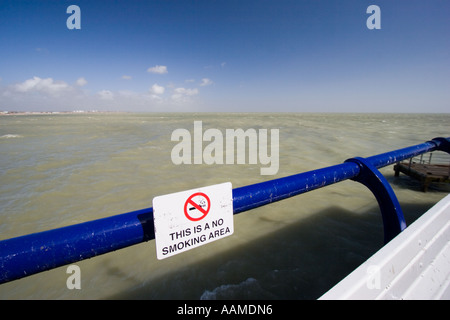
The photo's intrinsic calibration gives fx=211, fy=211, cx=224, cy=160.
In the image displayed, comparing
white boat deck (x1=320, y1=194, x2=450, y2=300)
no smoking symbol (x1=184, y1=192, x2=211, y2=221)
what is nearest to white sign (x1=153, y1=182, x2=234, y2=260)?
no smoking symbol (x1=184, y1=192, x2=211, y2=221)

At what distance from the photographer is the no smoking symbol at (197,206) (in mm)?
794

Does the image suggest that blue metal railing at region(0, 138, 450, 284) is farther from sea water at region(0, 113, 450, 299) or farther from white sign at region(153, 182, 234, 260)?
sea water at region(0, 113, 450, 299)

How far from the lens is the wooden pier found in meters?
4.36

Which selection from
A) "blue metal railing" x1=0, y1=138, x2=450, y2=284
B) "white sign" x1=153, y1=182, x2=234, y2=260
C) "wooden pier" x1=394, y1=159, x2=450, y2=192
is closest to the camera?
"blue metal railing" x1=0, y1=138, x2=450, y2=284

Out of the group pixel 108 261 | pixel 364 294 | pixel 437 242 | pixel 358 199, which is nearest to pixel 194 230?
pixel 364 294

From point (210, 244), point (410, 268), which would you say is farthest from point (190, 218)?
point (210, 244)

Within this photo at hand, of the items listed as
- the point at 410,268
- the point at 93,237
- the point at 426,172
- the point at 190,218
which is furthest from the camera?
the point at 426,172

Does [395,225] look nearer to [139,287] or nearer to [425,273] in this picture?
[425,273]

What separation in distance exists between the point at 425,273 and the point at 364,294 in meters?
0.61

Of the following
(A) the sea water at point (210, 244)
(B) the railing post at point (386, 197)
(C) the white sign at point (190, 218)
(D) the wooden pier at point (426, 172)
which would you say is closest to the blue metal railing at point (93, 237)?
(C) the white sign at point (190, 218)

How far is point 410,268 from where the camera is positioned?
41.8 inches

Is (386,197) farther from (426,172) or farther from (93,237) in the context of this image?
(426,172)

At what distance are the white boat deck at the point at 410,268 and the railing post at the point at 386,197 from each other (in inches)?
3.8

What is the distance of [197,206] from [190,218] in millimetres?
53
